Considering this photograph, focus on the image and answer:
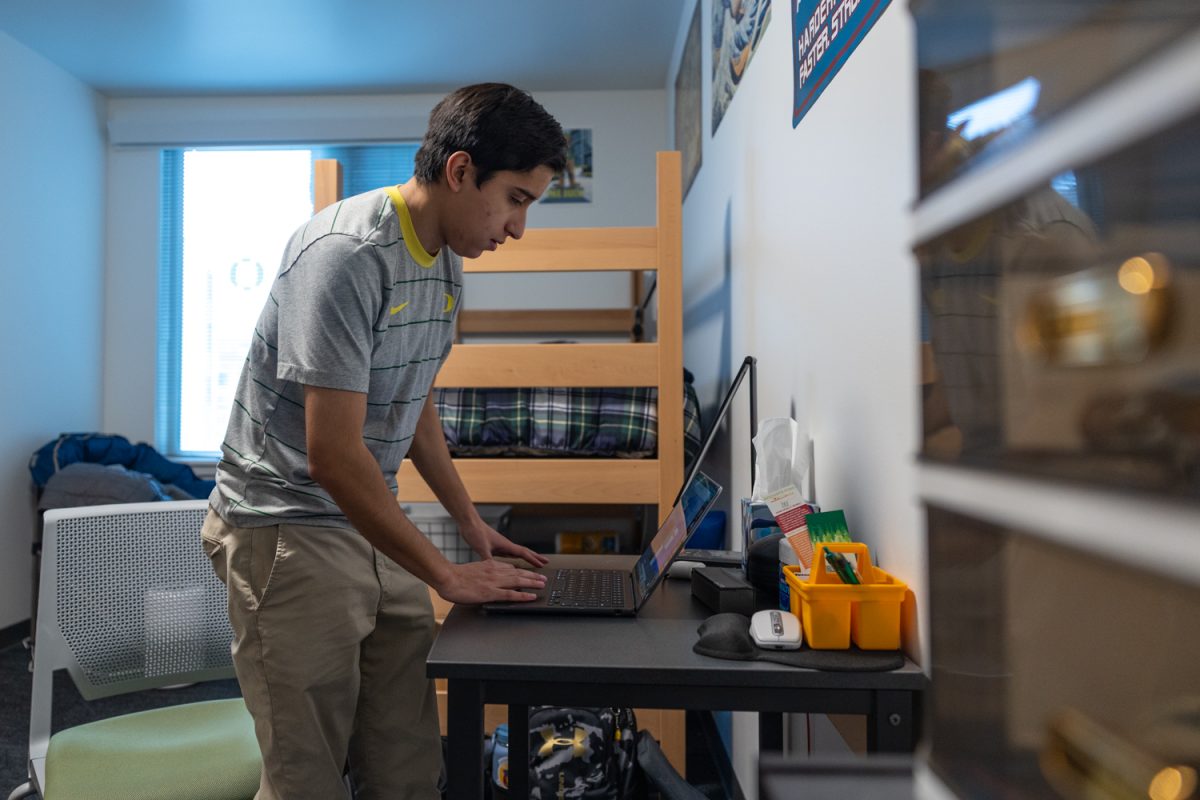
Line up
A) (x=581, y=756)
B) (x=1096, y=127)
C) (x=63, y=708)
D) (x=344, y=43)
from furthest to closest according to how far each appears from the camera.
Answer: (x=344, y=43) → (x=63, y=708) → (x=581, y=756) → (x=1096, y=127)

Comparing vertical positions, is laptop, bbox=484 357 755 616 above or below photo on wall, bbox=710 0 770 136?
below

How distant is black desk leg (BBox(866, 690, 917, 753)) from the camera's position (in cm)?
80

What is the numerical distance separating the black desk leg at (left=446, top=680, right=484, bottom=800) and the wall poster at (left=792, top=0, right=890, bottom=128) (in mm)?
864

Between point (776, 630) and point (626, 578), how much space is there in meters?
0.37

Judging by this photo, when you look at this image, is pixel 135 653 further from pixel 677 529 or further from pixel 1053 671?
pixel 1053 671

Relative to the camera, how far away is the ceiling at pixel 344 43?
9.91ft

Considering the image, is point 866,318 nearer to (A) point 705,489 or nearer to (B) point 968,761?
(A) point 705,489

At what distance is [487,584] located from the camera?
3.40 feet

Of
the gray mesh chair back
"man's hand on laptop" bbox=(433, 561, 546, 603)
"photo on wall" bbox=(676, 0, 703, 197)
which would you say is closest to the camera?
"man's hand on laptop" bbox=(433, 561, 546, 603)

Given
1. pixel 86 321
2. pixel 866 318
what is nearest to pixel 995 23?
pixel 866 318

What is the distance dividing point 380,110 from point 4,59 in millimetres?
1390

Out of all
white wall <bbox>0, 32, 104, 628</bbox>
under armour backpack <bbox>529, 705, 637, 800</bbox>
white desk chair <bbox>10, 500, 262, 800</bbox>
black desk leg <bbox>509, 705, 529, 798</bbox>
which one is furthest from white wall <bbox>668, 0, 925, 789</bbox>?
white wall <bbox>0, 32, 104, 628</bbox>

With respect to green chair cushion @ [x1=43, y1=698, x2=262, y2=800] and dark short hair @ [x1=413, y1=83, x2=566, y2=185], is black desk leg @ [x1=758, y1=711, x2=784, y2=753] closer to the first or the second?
green chair cushion @ [x1=43, y1=698, x2=262, y2=800]

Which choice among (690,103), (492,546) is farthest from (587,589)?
(690,103)
